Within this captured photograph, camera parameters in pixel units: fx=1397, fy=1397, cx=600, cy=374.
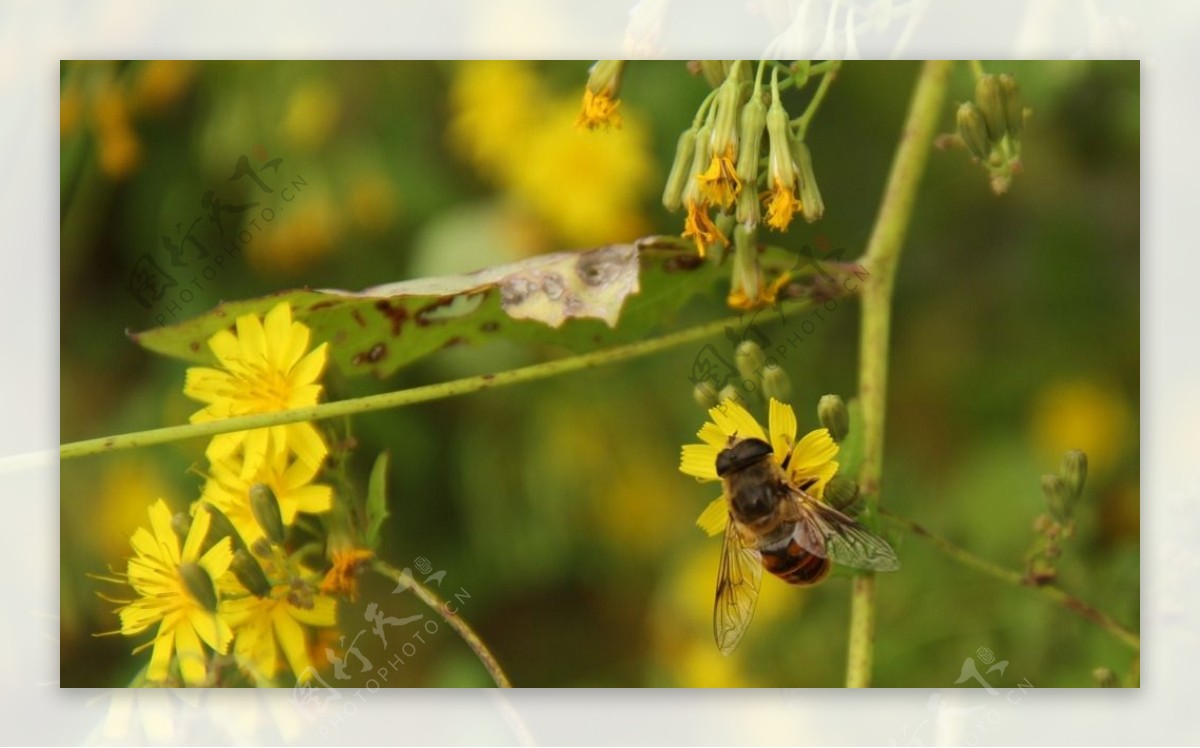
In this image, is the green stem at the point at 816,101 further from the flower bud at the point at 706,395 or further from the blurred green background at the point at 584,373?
the flower bud at the point at 706,395

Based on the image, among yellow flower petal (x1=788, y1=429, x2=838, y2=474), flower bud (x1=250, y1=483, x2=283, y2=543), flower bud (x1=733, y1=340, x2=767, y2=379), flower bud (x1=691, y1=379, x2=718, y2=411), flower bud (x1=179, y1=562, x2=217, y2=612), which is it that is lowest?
flower bud (x1=179, y1=562, x2=217, y2=612)

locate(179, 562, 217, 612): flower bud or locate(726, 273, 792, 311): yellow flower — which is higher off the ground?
locate(726, 273, 792, 311): yellow flower

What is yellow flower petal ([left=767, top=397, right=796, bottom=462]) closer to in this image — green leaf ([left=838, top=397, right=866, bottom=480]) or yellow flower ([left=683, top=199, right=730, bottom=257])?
green leaf ([left=838, top=397, right=866, bottom=480])

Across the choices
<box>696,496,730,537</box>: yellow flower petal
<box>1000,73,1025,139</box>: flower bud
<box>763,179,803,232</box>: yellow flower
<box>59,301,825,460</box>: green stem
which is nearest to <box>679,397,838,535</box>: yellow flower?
<box>696,496,730,537</box>: yellow flower petal

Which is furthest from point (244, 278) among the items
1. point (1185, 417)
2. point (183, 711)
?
point (1185, 417)

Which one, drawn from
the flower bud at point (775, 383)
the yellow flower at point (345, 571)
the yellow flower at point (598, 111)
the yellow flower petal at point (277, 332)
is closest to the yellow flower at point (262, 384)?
the yellow flower petal at point (277, 332)

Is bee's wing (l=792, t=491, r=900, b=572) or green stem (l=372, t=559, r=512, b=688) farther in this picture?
green stem (l=372, t=559, r=512, b=688)
